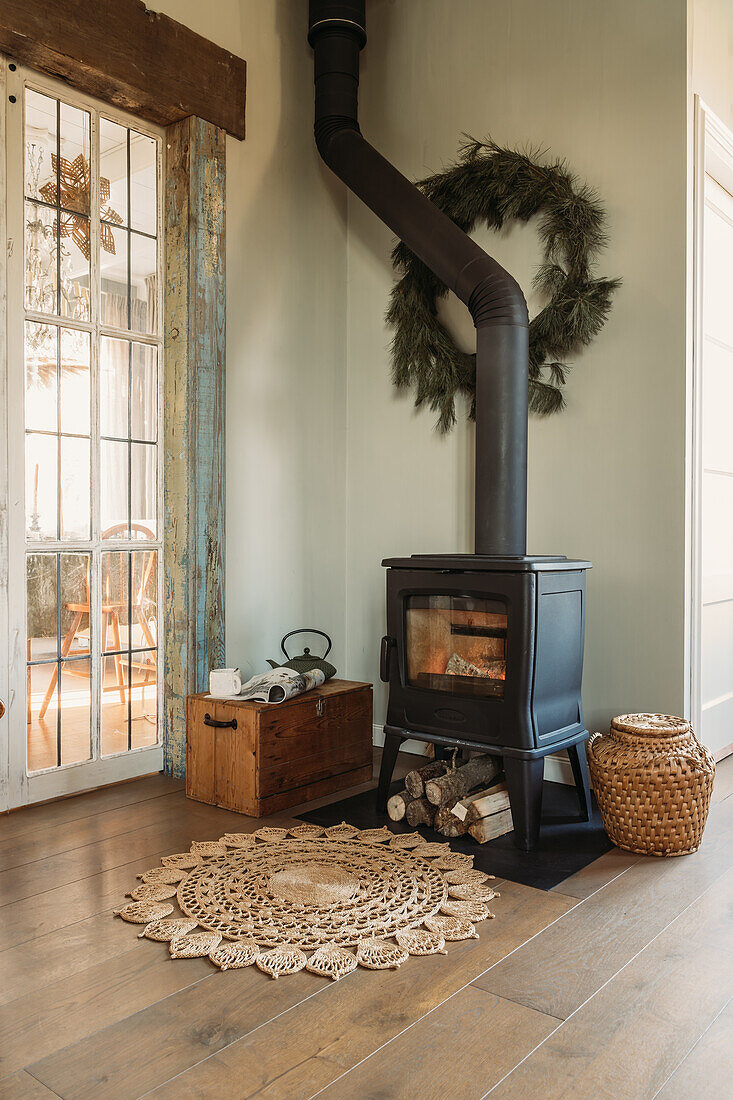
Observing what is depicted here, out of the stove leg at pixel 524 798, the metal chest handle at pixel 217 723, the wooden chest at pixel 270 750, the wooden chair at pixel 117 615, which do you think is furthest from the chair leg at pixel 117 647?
the stove leg at pixel 524 798

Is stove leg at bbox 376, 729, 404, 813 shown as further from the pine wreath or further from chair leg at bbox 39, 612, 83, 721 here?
the pine wreath

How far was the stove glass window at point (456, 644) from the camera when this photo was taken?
2.47 metres

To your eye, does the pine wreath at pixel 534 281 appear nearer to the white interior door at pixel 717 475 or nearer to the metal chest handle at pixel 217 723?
the white interior door at pixel 717 475

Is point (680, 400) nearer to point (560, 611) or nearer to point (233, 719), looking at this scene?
point (560, 611)

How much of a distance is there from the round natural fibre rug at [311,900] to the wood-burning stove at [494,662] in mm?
325

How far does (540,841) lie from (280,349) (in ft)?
6.85

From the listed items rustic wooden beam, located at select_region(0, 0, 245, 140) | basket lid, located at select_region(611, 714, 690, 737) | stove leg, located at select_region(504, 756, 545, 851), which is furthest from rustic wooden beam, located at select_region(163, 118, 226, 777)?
basket lid, located at select_region(611, 714, 690, 737)

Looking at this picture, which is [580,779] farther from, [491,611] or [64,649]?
[64,649]

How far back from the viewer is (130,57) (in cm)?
278

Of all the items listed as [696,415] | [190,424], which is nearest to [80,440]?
[190,424]

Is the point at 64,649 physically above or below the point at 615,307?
below

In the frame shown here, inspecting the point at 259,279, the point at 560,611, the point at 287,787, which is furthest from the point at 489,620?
the point at 259,279

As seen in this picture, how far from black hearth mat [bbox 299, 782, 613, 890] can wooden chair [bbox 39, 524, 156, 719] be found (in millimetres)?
858

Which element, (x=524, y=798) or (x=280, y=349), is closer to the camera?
(x=524, y=798)
